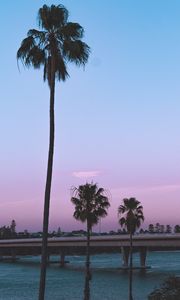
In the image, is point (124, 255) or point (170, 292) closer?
point (170, 292)

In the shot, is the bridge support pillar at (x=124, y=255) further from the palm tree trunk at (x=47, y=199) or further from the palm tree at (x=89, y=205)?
the palm tree trunk at (x=47, y=199)

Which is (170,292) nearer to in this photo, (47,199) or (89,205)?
(47,199)

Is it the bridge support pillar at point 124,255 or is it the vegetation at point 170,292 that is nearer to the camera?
the vegetation at point 170,292

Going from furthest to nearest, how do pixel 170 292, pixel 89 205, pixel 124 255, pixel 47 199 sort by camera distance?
pixel 124 255 < pixel 89 205 < pixel 47 199 < pixel 170 292

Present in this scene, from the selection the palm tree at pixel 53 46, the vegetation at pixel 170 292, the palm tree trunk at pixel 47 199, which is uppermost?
the palm tree at pixel 53 46

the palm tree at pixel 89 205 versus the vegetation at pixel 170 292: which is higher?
the palm tree at pixel 89 205

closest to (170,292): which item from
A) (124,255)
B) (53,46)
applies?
(53,46)

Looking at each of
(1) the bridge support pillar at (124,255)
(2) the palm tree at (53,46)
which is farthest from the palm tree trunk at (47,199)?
(1) the bridge support pillar at (124,255)

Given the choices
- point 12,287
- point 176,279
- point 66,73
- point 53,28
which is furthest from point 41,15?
point 12,287

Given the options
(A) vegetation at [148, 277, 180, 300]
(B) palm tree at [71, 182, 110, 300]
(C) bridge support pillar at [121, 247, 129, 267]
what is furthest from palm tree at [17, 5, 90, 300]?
(C) bridge support pillar at [121, 247, 129, 267]

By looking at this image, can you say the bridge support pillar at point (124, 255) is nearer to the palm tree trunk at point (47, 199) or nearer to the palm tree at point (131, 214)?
the palm tree at point (131, 214)

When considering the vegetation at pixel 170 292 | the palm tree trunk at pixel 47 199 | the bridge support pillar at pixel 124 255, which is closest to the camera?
the vegetation at pixel 170 292

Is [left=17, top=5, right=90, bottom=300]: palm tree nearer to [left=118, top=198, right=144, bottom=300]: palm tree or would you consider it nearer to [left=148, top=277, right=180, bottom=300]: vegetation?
[left=148, top=277, right=180, bottom=300]: vegetation

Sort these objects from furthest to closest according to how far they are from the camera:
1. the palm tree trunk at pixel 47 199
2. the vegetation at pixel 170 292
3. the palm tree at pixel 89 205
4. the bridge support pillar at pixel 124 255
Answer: the bridge support pillar at pixel 124 255 → the palm tree at pixel 89 205 → the palm tree trunk at pixel 47 199 → the vegetation at pixel 170 292
